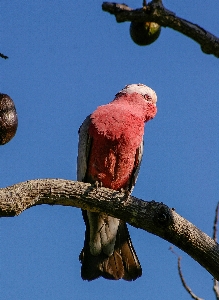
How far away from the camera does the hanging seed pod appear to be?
373 cm

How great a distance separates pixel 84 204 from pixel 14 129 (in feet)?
3.80

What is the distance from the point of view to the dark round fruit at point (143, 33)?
3.23m

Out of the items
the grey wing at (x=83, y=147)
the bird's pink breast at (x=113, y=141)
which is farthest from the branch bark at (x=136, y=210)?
the grey wing at (x=83, y=147)

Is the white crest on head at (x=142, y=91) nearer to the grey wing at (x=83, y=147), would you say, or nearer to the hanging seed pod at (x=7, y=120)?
the grey wing at (x=83, y=147)

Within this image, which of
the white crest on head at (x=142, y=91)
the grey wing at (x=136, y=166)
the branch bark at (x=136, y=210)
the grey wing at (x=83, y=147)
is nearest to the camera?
the branch bark at (x=136, y=210)

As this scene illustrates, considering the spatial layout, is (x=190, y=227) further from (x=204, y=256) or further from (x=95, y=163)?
(x=95, y=163)

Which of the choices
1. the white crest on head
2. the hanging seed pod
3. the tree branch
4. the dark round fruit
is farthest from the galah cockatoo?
the tree branch

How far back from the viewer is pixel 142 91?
6469 millimetres

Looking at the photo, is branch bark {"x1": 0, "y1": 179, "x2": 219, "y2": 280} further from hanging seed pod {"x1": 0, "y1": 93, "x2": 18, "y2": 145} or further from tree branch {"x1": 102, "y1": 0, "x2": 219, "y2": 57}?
tree branch {"x1": 102, "y1": 0, "x2": 219, "y2": 57}

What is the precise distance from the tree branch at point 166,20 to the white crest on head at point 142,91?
12.2 ft

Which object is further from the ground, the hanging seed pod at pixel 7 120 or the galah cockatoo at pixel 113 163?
the galah cockatoo at pixel 113 163

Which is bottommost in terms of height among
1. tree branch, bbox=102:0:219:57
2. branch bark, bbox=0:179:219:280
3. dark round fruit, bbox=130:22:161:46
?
branch bark, bbox=0:179:219:280

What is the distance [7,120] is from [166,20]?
1.47 metres

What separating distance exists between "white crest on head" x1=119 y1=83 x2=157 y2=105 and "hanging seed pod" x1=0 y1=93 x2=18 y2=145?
9.08 ft
